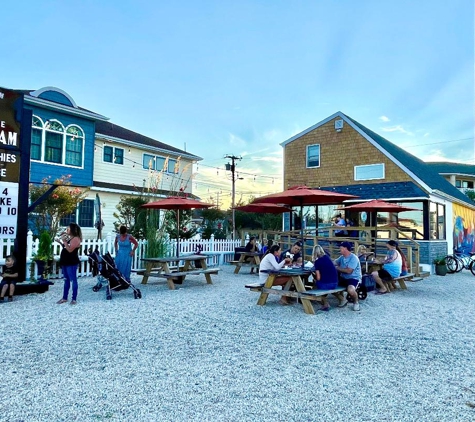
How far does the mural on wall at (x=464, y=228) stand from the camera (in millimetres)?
19522

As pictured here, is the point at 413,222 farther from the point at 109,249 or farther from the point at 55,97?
the point at 55,97

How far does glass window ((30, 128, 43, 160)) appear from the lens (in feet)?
53.1

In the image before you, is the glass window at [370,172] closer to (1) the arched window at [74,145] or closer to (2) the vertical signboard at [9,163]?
(1) the arched window at [74,145]

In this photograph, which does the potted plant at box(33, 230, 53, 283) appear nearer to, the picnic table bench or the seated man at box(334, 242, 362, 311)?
the picnic table bench

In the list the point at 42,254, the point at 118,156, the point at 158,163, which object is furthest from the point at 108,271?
the point at 158,163

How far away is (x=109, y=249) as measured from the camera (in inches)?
446

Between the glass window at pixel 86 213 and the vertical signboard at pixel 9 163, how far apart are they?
1023 cm

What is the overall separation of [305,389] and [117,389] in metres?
1.69

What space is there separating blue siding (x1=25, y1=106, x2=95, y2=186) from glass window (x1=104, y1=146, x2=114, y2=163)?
116 cm

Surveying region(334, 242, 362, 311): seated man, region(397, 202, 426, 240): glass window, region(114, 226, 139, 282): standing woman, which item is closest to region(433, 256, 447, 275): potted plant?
region(397, 202, 426, 240): glass window

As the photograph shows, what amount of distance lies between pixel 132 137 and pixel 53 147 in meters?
5.11

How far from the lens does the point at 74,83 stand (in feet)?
57.7

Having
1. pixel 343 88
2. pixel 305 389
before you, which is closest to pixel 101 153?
pixel 343 88

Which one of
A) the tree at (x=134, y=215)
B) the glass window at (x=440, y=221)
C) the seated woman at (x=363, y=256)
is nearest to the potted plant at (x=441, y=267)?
the glass window at (x=440, y=221)
